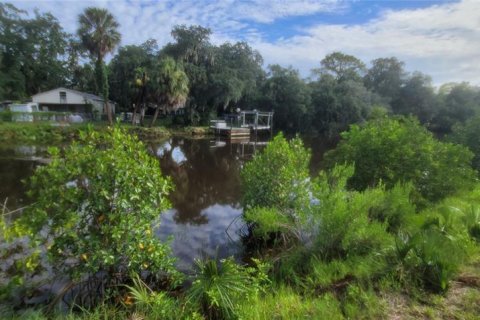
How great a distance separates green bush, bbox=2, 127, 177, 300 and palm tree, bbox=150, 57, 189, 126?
21.8m

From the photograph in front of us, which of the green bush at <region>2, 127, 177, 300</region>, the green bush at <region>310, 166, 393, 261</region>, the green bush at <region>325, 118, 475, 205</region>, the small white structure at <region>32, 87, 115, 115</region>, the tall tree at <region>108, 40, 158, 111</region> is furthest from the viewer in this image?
the small white structure at <region>32, 87, 115, 115</region>

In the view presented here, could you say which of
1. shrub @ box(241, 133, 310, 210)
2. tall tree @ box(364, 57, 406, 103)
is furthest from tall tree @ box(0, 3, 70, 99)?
tall tree @ box(364, 57, 406, 103)

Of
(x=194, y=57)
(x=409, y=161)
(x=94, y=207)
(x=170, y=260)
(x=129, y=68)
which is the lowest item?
(x=170, y=260)

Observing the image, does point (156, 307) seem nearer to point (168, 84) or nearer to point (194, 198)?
point (194, 198)

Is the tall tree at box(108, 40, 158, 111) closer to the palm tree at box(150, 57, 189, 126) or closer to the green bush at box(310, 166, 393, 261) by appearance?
the palm tree at box(150, 57, 189, 126)

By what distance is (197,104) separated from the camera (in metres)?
30.2

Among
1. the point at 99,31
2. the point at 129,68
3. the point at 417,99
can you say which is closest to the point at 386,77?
the point at 417,99

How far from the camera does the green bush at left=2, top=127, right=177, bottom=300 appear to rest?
112 inches

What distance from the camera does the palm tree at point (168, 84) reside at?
23.6 m

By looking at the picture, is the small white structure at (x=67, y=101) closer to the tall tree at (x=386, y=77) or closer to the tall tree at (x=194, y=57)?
the tall tree at (x=194, y=57)

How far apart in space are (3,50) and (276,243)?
37260mm

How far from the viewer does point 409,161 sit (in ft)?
19.2

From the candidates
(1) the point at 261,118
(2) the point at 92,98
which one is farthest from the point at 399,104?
(2) the point at 92,98

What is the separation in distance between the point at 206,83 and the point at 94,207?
26940 mm
